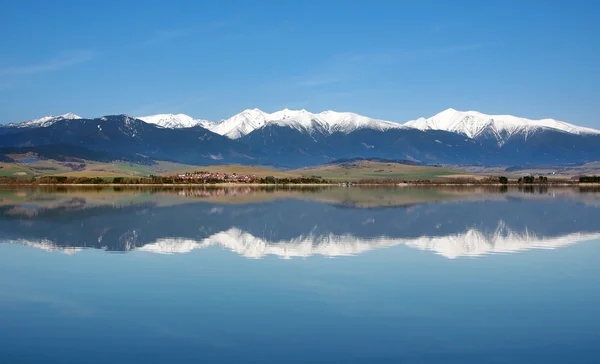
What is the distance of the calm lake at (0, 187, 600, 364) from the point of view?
1362 centimetres

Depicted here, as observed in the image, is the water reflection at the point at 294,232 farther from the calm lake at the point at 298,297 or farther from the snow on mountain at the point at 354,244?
the calm lake at the point at 298,297

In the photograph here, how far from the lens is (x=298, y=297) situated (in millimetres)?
18594

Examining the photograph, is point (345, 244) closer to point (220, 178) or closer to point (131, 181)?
point (131, 181)

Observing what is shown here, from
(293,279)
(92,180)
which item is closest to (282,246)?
(293,279)

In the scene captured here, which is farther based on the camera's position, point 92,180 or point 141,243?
point 92,180

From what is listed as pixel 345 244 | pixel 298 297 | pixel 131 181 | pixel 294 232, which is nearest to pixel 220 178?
pixel 131 181

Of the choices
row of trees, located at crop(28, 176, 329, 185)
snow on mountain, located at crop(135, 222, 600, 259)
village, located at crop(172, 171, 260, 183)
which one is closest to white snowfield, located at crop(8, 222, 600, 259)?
snow on mountain, located at crop(135, 222, 600, 259)

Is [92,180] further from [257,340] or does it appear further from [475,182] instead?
[257,340]

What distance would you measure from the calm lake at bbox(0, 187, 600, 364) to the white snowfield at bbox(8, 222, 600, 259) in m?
0.09

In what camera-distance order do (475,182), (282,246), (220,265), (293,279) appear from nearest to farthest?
(293,279) → (220,265) → (282,246) → (475,182)

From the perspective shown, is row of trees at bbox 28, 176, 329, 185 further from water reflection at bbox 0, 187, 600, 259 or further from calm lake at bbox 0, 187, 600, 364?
calm lake at bbox 0, 187, 600, 364

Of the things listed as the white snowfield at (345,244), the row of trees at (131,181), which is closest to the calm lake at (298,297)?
the white snowfield at (345,244)

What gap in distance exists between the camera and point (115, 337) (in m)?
14.4

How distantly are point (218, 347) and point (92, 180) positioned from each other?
148 meters
